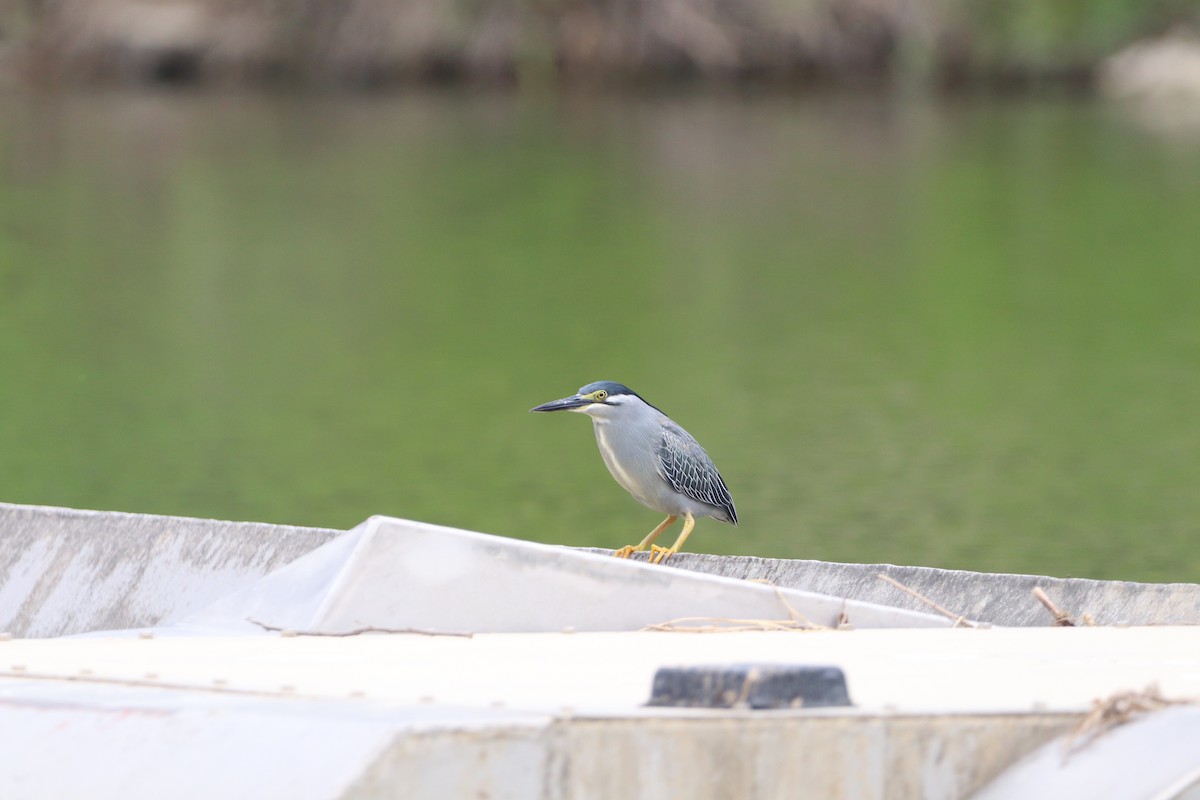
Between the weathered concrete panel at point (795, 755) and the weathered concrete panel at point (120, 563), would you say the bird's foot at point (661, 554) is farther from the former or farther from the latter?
the weathered concrete panel at point (795, 755)

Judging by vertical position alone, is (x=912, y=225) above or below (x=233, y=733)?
below

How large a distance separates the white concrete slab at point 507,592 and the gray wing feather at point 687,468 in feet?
3.95

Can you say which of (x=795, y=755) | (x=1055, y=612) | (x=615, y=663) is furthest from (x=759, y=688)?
(x=1055, y=612)

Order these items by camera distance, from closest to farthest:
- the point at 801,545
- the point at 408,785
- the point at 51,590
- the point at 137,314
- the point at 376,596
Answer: the point at 408,785 → the point at 376,596 → the point at 51,590 → the point at 801,545 → the point at 137,314

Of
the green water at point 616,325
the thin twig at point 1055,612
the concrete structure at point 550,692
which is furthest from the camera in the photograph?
the green water at point 616,325

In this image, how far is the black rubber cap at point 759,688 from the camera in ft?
11.7

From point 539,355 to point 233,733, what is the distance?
10.8 meters

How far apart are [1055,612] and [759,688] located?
1.50m

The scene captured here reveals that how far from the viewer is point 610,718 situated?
11.7ft

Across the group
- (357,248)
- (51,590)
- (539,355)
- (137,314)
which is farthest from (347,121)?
(51,590)

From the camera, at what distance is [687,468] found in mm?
5957

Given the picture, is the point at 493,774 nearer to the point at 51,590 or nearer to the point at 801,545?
the point at 51,590

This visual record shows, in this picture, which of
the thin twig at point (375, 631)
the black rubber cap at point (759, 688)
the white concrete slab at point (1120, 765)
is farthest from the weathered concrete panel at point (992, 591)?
the black rubber cap at point (759, 688)

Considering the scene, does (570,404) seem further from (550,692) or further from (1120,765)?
(1120,765)
